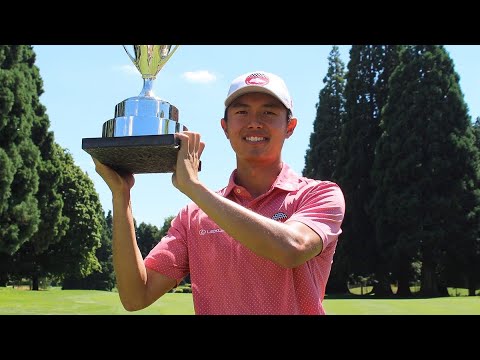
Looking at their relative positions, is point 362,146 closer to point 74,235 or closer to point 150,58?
point 74,235

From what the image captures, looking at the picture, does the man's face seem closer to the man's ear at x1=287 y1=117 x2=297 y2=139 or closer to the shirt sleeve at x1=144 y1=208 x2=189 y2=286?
the man's ear at x1=287 y1=117 x2=297 y2=139

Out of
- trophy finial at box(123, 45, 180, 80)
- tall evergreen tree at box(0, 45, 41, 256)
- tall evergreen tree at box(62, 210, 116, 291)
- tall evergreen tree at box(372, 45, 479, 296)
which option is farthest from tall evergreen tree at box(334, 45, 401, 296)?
trophy finial at box(123, 45, 180, 80)

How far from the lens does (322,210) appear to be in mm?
2438

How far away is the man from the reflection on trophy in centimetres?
8

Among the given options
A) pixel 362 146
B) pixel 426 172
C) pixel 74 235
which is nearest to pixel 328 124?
pixel 362 146

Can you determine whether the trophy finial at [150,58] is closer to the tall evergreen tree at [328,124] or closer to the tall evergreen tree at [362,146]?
the tall evergreen tree at [362,146]

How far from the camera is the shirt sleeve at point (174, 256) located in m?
2.76

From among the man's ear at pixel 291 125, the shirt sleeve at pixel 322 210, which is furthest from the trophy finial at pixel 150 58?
the shirt sleeve at pixel 322 210

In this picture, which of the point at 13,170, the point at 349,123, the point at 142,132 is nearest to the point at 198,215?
the point at 142,132

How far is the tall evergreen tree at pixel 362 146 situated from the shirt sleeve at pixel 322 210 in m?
38.8

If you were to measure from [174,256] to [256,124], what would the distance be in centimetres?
70

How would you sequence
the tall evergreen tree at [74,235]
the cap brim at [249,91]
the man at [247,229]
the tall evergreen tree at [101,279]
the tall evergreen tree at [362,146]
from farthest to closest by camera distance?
the tall evergreen tree at [101,279], the tall evergreen tree at [74,235], the tall evergreen tree at [362,146], the cap brim at [249,91], the man at [247,229]
